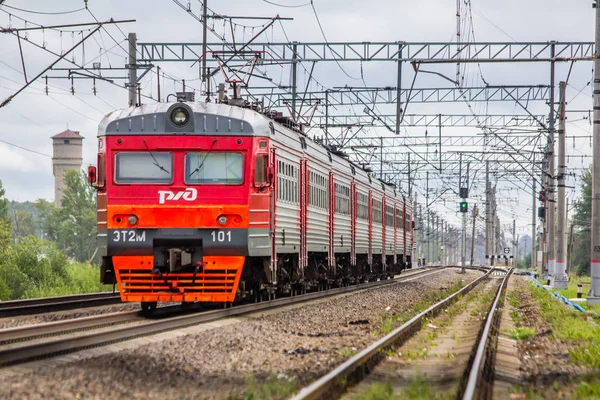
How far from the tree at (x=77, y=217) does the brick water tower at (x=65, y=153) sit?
10.7 meters

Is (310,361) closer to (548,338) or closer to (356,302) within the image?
(548,338)

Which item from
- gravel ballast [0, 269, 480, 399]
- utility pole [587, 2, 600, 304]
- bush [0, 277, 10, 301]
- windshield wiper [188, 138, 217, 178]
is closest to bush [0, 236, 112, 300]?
bush [0, 277, 10, 301]

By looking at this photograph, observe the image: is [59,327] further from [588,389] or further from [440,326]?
[588,389]

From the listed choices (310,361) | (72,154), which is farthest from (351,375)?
(72,154)

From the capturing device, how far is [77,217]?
112m

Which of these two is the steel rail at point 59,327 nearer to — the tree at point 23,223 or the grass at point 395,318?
the grass at point 395,318

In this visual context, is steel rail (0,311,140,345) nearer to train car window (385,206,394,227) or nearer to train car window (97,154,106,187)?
train car window (97,154,106,187)

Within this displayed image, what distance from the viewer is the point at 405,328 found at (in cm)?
1444

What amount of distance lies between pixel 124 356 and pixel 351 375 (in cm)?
261

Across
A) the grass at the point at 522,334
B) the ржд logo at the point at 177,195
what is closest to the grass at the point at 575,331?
the grass at the point at 522,334

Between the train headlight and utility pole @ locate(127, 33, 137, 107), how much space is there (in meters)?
11.7

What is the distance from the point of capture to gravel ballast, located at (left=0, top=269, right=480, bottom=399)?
8492 millimetres

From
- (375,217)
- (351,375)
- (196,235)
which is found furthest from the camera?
(375,217)

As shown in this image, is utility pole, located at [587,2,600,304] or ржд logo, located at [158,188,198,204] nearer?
ржд logo, located at [158,188,198,204]
